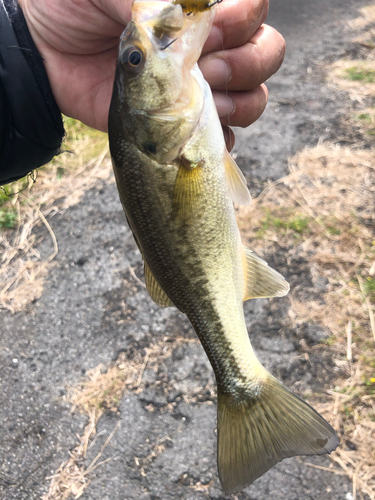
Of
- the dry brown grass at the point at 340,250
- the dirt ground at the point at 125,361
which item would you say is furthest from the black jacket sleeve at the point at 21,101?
the dry brown grass at the point at 340,250

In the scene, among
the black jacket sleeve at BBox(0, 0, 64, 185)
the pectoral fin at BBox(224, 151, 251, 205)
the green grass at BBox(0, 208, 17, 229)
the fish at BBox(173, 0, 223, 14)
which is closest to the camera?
the fish at BBox(173, 0, 223, 14)

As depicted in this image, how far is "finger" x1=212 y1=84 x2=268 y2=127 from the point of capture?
190 cm

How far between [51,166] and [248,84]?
345 centimetres

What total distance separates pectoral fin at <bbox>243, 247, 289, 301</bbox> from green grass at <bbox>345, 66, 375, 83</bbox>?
4.26 m

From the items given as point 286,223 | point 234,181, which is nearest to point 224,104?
point 234,181

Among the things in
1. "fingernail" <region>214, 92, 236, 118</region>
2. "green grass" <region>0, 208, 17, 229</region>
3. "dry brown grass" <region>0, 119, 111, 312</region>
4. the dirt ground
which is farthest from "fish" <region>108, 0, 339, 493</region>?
"green grass" <region>0, 208, 17, 229</region>

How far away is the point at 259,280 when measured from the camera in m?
1.69

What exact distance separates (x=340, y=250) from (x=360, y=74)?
114 inches

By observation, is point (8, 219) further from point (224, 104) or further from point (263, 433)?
point (263, 433)

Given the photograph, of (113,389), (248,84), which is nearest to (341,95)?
(248,84)

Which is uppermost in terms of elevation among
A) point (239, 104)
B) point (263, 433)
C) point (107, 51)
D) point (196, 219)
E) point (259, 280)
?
point (107, 51)

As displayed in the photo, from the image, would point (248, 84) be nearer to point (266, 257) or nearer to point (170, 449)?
point (266, 257)

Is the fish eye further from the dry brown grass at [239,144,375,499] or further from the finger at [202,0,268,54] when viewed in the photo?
the dry brown grass at [239,144,375,499]

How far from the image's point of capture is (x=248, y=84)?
1862 mm
